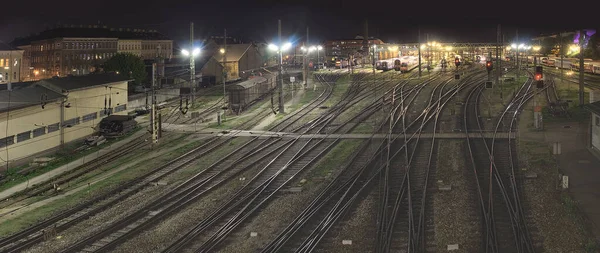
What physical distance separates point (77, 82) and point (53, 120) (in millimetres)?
5418

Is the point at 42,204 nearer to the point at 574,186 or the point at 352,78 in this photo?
the point at 574,186

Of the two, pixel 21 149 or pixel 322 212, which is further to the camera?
pixel 21 149

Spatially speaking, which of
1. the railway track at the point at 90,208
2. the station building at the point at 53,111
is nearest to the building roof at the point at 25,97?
the station building at the point at 53,111

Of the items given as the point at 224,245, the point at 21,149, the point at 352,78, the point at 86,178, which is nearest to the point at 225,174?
the point at 86,178

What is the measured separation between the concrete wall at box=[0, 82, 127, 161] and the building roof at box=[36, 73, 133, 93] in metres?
0.35

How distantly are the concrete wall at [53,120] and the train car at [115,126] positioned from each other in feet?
2.39

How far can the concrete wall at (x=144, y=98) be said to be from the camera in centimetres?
4832

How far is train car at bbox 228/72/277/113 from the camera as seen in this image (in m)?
42.2

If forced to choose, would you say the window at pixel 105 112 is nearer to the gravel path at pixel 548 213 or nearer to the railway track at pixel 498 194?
the railway track at pixel 498 194

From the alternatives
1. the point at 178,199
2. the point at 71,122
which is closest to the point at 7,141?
the point at 71,122

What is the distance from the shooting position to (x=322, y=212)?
16844 mm

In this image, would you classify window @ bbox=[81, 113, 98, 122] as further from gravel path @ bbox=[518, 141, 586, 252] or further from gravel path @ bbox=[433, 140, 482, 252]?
gravel path @ bbox=[518, 141, 586, 252]

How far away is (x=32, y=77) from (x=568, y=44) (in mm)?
97657

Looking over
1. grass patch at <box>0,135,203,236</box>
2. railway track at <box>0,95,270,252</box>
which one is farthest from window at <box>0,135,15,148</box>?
railway track at <box>0,95,270,252</box>
